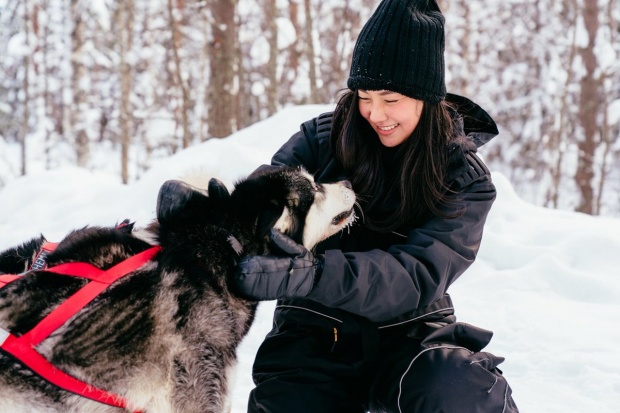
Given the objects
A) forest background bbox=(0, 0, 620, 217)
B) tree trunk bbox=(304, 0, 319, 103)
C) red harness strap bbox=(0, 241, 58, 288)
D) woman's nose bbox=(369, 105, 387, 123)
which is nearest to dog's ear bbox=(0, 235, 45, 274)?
red harness strap bbox=(0, 241, 58, 288)

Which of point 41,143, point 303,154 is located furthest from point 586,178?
point 41,143

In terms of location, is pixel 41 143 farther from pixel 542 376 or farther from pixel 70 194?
pixel 542 376

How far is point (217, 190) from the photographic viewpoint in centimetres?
192

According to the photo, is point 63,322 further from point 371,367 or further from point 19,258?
point 371,367

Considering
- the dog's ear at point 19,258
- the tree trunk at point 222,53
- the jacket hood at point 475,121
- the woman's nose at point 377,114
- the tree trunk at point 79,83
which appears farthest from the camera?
the tree trunk at point 79,83

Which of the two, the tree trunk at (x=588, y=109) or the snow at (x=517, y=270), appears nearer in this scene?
the snow at (x=517, y=270)

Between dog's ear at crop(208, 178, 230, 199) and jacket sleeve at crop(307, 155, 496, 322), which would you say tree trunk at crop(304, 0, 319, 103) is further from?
dog's ear at crop(208, 178, 230, 199)

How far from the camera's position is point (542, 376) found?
318 cm

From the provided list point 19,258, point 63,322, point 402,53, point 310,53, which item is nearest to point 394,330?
point 402,53

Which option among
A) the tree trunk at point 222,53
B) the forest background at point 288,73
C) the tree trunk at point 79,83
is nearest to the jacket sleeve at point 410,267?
the tree trunk at point 222,53

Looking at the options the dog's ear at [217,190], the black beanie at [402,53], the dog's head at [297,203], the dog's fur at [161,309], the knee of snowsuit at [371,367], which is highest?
the black beanie at [402,53]

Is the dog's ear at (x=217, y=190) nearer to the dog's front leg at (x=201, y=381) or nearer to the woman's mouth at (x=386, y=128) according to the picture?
the dog's front leg at (x=201, y=381)

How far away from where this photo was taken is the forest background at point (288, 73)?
11195 mm

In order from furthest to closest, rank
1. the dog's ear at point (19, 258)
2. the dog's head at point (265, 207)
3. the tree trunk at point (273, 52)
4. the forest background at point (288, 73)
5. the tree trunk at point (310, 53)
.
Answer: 1. the forest background at point (288, 73)
2. the tree trunk at point (273, 52)
3. the tree trunk at point (310, 53)
4. the dog's ear at point (19, 258)
5. the dog's head at point (265, 207)
